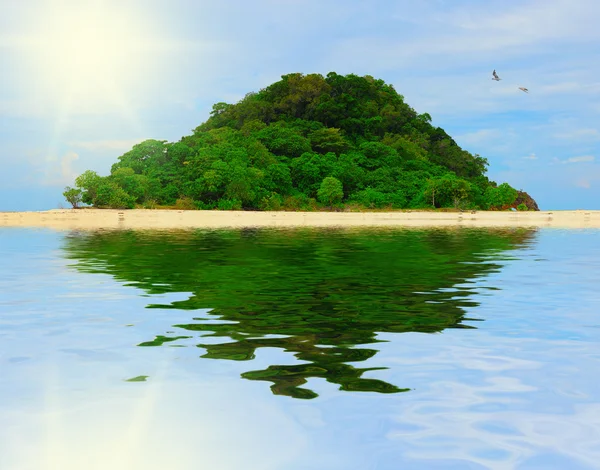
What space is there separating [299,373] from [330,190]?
80.8 metres

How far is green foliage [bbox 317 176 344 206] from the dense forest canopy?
0.15 meters

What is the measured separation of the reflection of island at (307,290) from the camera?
10.4 meters

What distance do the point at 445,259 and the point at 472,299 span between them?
436 inches

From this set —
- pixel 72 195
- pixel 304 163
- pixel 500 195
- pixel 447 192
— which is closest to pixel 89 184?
pixel 72 195

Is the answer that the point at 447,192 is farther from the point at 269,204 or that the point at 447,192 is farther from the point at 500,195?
the point at 269,204

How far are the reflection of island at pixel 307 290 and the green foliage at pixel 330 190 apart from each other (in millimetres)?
54329

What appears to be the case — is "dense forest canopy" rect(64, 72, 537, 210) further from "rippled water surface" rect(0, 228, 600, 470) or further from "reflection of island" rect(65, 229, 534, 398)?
"rippled water surface" rect(0, 228, 600, 470)

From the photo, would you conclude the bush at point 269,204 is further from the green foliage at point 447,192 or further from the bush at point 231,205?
the green foliage at point 447,192

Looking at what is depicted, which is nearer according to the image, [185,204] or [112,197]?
[112,197]

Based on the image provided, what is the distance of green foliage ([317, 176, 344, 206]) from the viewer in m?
89.4

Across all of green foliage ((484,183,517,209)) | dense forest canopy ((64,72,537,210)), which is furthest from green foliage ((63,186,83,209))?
green foliage ((484,183,517,209))

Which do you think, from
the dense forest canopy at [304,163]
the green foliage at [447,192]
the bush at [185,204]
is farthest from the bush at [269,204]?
the green foliage at [447,192]

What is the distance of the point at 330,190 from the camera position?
89375 millimetres

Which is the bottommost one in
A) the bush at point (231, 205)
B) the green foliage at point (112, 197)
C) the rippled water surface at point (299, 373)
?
the rippled water surface at point (299, 373)
